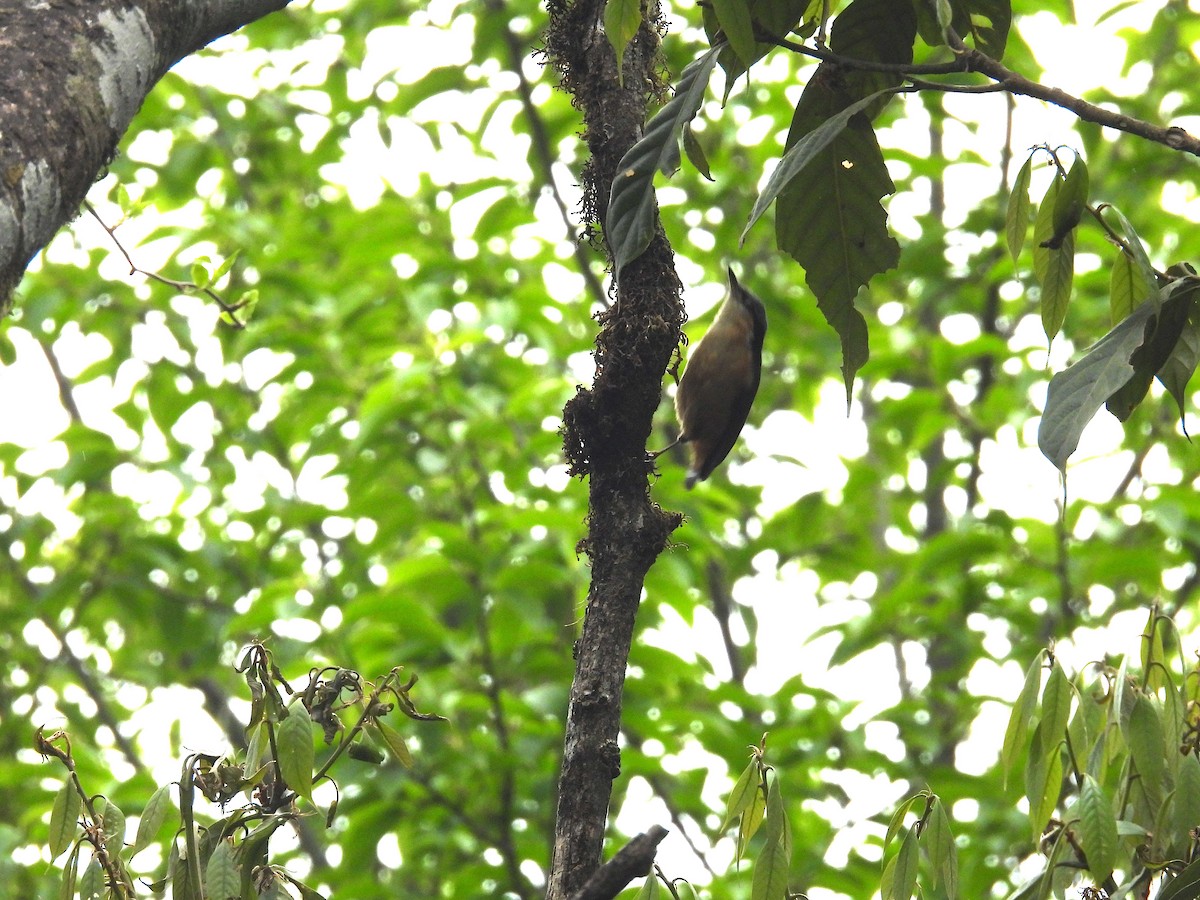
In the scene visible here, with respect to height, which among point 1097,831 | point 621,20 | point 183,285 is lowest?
point 1097,831

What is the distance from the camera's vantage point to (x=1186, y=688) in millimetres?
2262

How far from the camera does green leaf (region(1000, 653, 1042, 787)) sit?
6.54 feet

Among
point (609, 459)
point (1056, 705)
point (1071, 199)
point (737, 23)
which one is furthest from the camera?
point (1056, 705)

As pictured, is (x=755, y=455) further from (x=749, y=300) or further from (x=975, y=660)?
(x=749, y=300)

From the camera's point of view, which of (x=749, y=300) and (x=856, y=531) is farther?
(x=856, y=531)

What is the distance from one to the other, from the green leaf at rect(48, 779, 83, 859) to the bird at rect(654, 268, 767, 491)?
279 centimetres

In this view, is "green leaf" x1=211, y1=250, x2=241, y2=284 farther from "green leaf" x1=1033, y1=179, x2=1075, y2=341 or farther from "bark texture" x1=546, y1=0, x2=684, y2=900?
"green leaf" x1=1033, y1=179, x2=1075, y2=341

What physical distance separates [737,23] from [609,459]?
580mm

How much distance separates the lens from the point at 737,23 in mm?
1478

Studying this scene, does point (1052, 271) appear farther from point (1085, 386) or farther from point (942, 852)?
point (942, 852)

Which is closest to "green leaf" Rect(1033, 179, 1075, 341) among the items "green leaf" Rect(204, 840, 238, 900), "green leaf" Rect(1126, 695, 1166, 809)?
"green leaf" Rect(1126, 695, 1166, 809)

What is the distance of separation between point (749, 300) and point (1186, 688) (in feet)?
8.18

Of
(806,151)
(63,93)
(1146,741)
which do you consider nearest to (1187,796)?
(1146,741)

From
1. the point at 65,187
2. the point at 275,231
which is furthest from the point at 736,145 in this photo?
the point at 65,187
